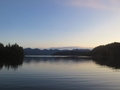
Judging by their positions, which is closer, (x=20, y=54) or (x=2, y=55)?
(x=2, y=55)

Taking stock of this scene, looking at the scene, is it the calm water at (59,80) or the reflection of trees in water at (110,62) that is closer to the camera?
the calm water at (59,80)

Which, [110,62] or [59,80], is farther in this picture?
[110,62]

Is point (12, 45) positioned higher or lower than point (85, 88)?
higher

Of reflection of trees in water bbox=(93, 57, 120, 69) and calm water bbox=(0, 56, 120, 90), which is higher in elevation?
calm water bbox=(0, 56, 120, 90)

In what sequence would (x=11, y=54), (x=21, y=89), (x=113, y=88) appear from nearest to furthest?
(x=21, y=89), (x=113, y=88), (x=11, y=54)

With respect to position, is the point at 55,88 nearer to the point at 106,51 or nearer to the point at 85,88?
the point at 85,88

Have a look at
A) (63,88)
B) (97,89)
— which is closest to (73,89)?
(63,88)

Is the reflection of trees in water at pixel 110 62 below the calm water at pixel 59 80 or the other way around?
below

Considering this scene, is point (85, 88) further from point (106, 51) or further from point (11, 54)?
point (106, 51)

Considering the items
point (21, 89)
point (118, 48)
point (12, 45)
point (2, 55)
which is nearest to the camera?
point (21, 89)

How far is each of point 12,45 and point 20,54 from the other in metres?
10.2

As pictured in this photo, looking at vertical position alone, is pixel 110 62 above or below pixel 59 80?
below

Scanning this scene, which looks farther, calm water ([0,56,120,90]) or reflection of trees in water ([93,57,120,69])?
reflection of trees in water ([93,57,120,69])

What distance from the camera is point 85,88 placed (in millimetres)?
14219
